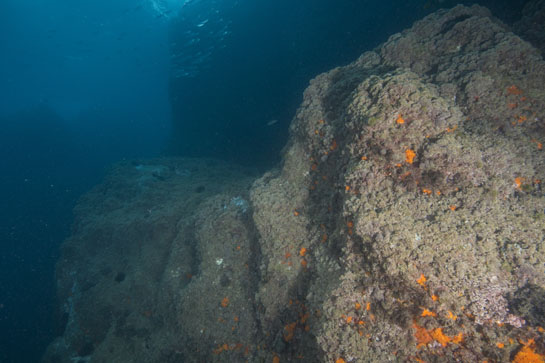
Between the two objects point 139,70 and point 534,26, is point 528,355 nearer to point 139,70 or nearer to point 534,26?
point 534,26

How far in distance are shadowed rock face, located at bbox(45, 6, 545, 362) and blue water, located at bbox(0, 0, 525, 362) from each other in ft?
16.7

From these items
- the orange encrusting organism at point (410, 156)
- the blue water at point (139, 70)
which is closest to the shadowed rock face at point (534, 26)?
the blue water at point (139, 70)

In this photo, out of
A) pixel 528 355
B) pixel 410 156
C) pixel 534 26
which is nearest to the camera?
pixel 528 355

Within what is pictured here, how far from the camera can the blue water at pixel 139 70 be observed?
14625mm

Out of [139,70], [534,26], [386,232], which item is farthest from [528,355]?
[139,70]

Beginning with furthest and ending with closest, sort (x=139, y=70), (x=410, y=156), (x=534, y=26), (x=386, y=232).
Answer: (x=139, y=70), (x=534, y=26), (x=410, y=156), (x=386, y=232)

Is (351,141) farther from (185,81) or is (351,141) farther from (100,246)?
(185,81)

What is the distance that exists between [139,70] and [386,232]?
47247mm

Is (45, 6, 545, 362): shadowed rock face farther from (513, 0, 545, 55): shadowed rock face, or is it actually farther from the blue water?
the blue water

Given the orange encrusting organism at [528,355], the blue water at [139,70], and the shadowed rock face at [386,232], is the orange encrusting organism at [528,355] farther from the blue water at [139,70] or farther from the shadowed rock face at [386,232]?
the blue water at [139,70]

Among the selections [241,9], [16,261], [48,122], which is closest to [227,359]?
[16,261]

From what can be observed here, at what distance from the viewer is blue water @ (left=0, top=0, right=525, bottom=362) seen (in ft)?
48.0

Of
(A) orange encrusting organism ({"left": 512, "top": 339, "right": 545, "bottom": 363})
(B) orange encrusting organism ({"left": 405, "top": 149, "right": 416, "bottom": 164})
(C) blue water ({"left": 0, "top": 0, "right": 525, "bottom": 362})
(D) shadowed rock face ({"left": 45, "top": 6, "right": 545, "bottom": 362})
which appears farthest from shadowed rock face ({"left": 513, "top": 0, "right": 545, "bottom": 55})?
(A) orange encrusting organism ({"left": 512, "top": 339, "right": 545, "bottom": 363})

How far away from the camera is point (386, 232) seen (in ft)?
10.3
